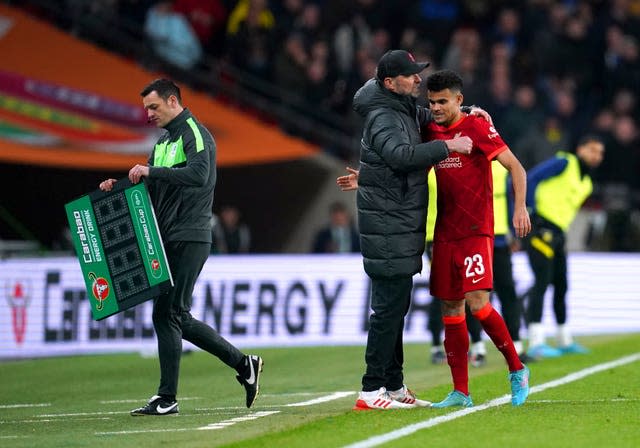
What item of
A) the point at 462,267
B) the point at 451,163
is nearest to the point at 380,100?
the point at 451,163

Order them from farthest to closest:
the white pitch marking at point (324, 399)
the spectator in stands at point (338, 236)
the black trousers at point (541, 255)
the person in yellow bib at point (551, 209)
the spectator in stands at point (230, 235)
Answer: the spectator in stands at point (338, 236) < the spectator in stands at point (230, 235) < the black trousers at point (541, 255) < the person in yellow bib at point (551, 209) < the white pitch marking at point (324, 399)

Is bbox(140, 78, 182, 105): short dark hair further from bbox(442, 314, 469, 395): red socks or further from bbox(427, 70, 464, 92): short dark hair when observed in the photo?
bbox(442, 314, 469, 395): red socks

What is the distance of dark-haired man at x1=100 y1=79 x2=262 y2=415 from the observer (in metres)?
10.8

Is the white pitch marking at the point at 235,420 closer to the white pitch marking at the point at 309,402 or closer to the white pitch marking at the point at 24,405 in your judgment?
the white pitch marking at the point at 309,402

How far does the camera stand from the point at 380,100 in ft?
33.8

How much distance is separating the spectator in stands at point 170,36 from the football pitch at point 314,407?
6276 millimetres

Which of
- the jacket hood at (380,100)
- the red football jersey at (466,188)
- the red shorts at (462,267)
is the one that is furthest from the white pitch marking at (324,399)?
the jacket hood at (380,100)

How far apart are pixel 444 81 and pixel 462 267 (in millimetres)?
1233

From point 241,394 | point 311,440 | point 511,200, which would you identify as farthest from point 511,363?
point 511,200

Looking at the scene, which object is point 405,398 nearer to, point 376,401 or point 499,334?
point 376,401

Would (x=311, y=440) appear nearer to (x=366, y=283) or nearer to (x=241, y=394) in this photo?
(x=241, y=394)

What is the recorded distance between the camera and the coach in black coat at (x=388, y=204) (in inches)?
403

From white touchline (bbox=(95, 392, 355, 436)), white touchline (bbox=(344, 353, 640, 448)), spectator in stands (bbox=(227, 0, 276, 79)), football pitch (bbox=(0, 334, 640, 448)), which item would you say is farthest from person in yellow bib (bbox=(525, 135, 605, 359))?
spectator in stands (bbox=(227, 0, 276, 79))

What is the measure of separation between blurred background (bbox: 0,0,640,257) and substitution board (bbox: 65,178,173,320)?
760 cm
